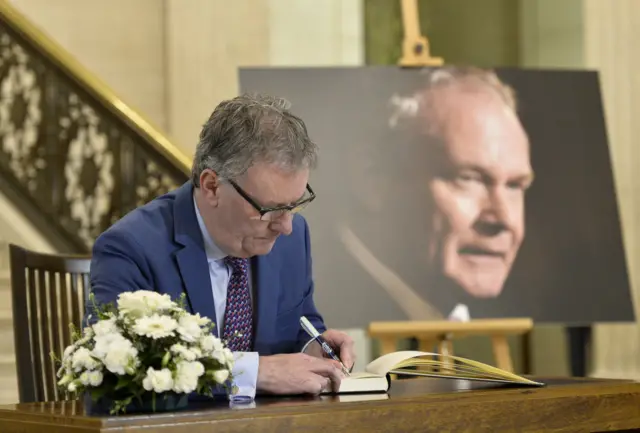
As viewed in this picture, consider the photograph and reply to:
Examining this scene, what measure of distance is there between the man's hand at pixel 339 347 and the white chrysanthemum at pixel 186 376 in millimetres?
791

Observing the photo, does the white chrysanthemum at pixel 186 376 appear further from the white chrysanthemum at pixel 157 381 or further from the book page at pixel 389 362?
the book page at pixel 389 362

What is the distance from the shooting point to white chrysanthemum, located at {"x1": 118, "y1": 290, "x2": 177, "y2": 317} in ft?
7.64

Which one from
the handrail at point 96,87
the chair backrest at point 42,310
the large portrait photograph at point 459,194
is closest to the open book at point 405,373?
the chair backrest at point 42,310

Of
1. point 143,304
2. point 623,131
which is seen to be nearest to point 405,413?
point 143,304

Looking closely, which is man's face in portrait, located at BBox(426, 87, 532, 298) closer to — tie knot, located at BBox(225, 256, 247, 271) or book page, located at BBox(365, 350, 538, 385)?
tie knot, located at BBox(225, 256, 247, 271)

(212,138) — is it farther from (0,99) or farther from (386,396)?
(0,99)

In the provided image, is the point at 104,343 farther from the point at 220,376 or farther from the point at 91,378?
the point at 220,376

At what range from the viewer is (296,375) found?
8.72ft

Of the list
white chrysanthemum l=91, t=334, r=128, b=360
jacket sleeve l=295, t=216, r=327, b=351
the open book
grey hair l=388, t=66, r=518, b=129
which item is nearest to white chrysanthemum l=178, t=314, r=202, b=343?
white chrysanthemum l=91, t=334, r=128, b=360

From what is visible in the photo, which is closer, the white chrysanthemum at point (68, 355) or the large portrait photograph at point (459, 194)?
the white chrysanthemum at point (68, 355)

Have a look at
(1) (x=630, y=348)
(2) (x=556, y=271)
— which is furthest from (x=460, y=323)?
(1) (x=630, y=348)

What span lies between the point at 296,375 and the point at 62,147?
15.0 ft

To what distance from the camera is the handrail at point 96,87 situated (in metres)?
6.14

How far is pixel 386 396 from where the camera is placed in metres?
2.60
